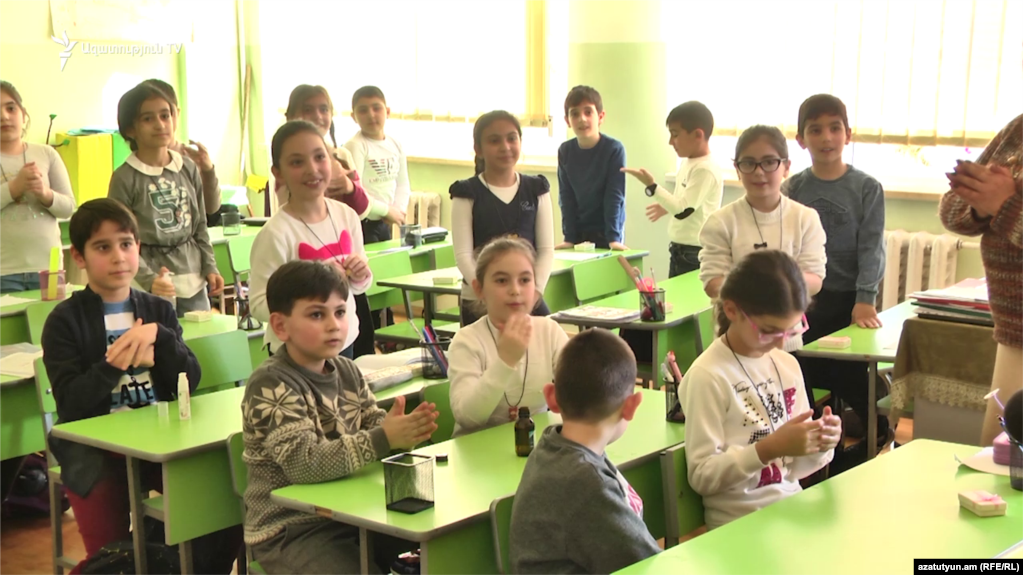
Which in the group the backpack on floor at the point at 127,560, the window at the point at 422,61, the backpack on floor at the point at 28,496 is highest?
the window at the point at 422,61

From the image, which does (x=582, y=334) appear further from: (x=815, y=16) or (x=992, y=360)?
(x=815, y=16)

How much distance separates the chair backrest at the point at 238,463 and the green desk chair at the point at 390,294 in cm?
216

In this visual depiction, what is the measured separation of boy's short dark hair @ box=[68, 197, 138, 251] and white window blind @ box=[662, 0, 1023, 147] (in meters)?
4.08

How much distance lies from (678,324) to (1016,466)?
204 centimetres

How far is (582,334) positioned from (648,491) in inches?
23.6

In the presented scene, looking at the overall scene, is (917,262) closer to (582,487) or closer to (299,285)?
(299,285)

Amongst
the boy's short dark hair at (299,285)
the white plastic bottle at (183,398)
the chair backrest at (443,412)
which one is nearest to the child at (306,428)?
the boy's short dark hair at (299,285)

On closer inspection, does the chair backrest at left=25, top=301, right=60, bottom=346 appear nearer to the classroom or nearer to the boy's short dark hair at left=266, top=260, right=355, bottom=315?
the classroom

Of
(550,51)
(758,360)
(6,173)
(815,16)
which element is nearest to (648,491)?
(758,360)

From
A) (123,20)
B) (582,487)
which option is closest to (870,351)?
(582,487)

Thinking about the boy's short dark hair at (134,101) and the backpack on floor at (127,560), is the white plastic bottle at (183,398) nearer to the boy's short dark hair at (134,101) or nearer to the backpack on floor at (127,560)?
the backpack on floor at (127,560)

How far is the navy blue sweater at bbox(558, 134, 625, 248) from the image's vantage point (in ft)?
18.9

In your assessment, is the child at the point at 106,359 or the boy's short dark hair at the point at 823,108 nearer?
the child at the point at 106,359

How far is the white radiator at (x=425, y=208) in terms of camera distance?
25.9 ft
